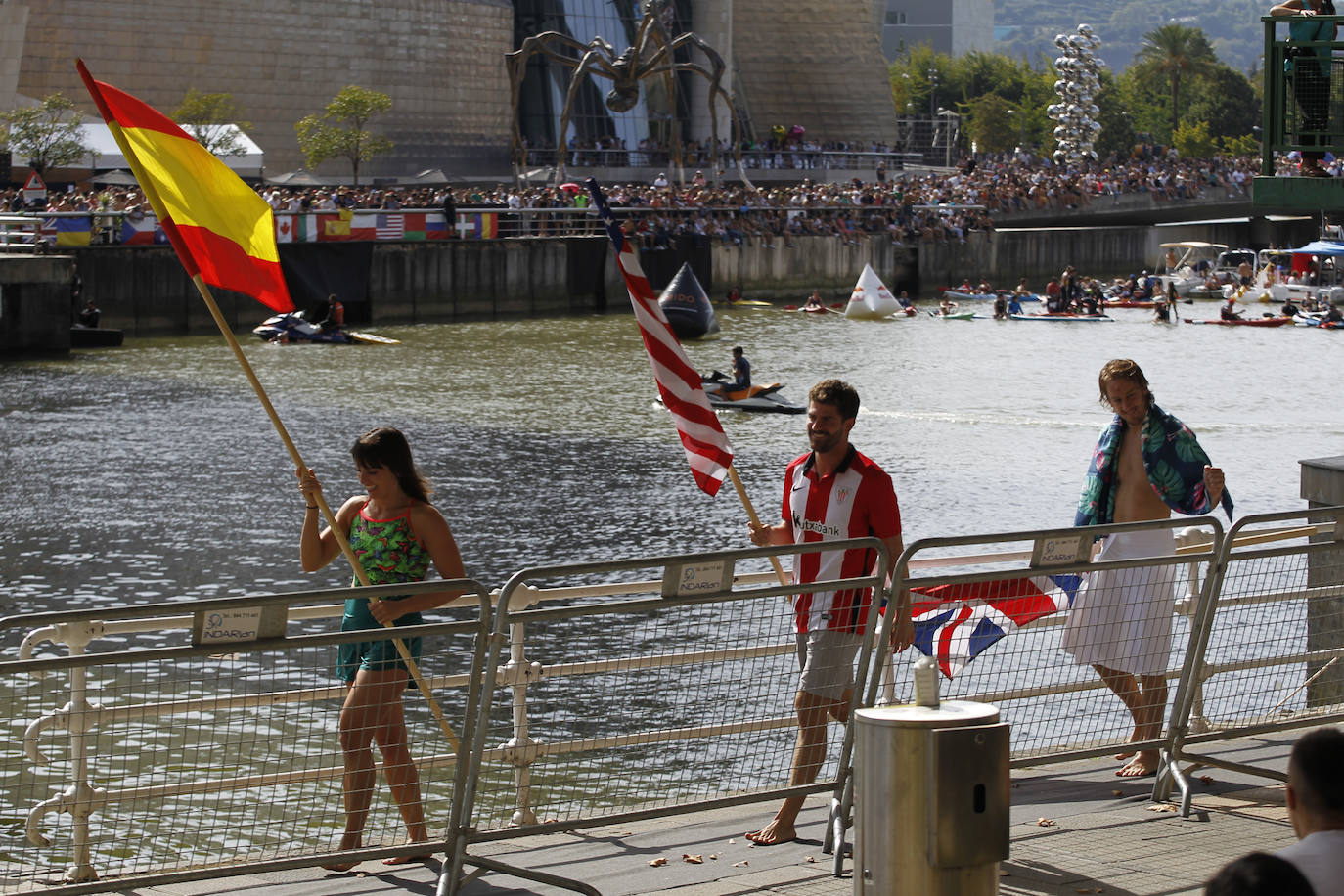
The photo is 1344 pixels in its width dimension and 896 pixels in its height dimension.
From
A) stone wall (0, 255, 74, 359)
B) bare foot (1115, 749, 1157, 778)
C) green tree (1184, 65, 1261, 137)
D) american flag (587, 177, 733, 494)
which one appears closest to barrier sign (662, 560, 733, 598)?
american flag (587, 177, 733, 494)

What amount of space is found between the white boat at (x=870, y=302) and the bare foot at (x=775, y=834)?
1947 inches

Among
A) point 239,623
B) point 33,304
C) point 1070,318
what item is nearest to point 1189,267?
point 1070,318

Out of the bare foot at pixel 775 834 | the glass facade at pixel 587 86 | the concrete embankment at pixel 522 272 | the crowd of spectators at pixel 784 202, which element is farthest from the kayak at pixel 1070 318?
the bare foot at pixel 775 834

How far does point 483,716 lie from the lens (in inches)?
232

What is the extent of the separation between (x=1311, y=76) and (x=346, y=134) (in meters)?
67.2

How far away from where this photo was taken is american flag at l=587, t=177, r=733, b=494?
26.9ft

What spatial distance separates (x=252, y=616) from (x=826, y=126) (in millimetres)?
115510

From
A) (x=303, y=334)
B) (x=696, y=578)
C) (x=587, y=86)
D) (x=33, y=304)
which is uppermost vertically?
(x=587, y=86)

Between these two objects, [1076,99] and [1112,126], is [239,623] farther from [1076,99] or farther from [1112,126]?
[1112,126]

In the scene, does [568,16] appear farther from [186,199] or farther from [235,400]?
[186,199]

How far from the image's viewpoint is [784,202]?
222ft

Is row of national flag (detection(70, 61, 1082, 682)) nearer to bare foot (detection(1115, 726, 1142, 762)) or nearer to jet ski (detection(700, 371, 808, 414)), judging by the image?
bare foot (detection(1115, 726, 1142, 762))

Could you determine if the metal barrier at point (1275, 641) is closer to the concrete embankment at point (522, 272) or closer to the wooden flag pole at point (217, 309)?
the wooden flag pole at point (217, 309)

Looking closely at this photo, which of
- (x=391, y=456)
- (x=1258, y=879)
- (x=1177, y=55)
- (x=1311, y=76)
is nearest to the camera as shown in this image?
(x=1258, y=879)
